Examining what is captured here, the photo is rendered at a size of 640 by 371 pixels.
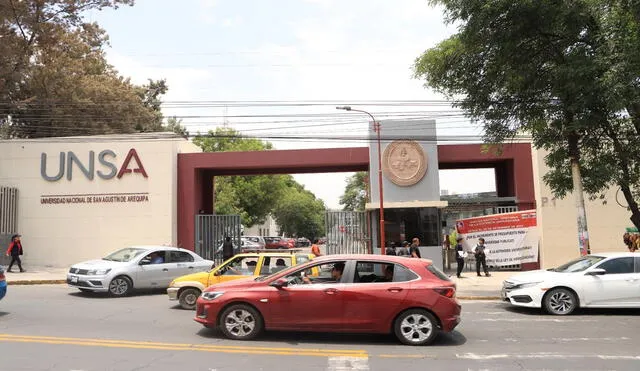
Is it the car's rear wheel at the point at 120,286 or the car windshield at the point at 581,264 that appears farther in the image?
the car's rear wheel at the point at 120,286

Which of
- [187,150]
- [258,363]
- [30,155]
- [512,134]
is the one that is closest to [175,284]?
[258,363]

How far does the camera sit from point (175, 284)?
40.3 ft

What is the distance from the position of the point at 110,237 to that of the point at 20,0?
38.9ft

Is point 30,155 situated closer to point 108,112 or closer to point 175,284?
point 108,112

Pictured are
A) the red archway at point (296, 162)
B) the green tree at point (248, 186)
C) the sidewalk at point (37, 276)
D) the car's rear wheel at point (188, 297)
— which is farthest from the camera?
the green tree at point (248, 186)

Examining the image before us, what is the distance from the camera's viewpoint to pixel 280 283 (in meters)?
8.48

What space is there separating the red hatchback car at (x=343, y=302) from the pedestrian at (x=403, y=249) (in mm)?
10929

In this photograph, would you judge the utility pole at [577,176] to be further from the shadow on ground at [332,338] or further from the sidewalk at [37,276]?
the sidewalk at [37,276]

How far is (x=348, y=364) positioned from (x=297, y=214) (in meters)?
76.4

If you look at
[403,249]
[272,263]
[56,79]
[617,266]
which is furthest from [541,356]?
[56,79]

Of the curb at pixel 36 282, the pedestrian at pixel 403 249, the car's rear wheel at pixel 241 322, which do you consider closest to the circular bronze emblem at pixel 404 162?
the pedestrian at pixel 403 249

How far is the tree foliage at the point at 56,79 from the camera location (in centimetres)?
2573

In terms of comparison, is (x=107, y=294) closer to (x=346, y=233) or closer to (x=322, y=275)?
(x=322, y=275)

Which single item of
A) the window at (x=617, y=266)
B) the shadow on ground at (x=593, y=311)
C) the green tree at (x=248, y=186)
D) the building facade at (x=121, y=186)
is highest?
the green tree at (x=248, y=186)
